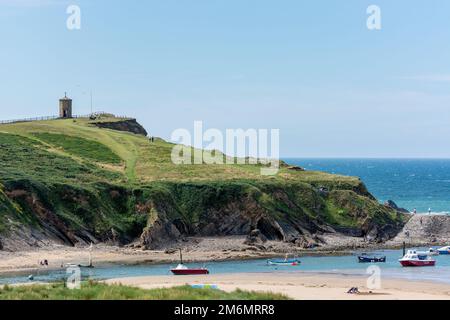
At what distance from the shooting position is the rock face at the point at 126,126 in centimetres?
16925

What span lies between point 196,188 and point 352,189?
25882 millimetres

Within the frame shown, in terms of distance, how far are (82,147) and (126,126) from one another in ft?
112

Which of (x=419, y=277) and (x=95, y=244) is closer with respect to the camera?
(x=419, y=277)

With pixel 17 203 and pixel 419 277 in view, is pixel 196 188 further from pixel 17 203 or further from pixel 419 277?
pixel 419 277

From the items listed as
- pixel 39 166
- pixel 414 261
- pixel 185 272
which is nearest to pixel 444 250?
pixel 414 261

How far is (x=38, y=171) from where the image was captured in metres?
120

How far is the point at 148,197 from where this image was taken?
374ft

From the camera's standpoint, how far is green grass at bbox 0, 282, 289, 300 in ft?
167

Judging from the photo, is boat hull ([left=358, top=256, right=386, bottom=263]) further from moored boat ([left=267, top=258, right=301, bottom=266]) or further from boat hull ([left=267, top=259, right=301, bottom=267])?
boat hull ([left=267, top=259, right=301, bottom=267])

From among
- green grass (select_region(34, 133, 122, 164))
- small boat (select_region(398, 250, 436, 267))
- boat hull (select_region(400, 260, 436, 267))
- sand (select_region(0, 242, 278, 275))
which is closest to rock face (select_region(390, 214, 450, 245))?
small boat (select_region(398, 250, 436, 267))

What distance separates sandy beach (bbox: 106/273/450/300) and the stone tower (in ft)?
299

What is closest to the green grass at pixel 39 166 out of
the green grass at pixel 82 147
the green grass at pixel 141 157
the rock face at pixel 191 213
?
the green grass at pixel 82 147

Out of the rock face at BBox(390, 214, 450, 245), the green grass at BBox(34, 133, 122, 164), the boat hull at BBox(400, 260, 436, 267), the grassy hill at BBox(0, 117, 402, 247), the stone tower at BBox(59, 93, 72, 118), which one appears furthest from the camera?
the stone tower at BBox(59, 93, 72, 118)
